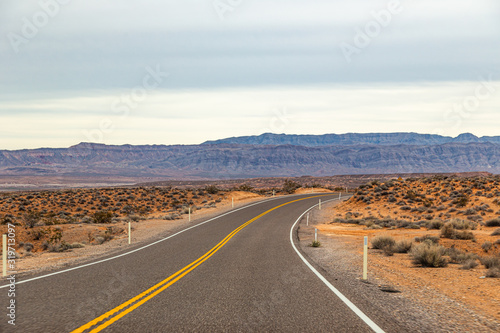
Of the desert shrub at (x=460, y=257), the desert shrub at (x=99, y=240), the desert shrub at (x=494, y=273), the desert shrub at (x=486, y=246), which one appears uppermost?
the desert shrub at (x=494, y=273)

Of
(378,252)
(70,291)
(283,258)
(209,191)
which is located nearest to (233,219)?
(378,252)

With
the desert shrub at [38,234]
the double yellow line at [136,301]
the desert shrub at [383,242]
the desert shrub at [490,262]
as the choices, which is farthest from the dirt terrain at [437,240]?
the desert shrub at [38,234]

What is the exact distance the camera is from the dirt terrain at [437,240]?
898 cm

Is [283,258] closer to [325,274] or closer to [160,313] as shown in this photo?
[325,274]

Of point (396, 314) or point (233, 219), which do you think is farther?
point (233, 219)

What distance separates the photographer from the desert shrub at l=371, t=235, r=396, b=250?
1816 cm

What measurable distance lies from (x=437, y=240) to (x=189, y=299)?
14666mm

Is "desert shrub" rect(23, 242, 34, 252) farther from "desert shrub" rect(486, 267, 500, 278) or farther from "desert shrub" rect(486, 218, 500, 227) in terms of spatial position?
"desert shrub" rect(486, 218, 500, 227)

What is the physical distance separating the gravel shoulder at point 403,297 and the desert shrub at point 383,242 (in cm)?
234

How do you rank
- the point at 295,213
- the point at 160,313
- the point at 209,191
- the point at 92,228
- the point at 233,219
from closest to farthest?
the point at 160,313 → the point at 92,228 → the point at 233,219 → the point at 295,213 → the point at 209,191

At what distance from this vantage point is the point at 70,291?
885cm

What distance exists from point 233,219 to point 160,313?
23248 millimetres

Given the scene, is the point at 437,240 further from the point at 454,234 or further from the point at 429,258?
the point at 429,258

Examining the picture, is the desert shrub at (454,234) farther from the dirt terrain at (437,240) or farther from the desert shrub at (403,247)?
the desert shrub at (403,247)
